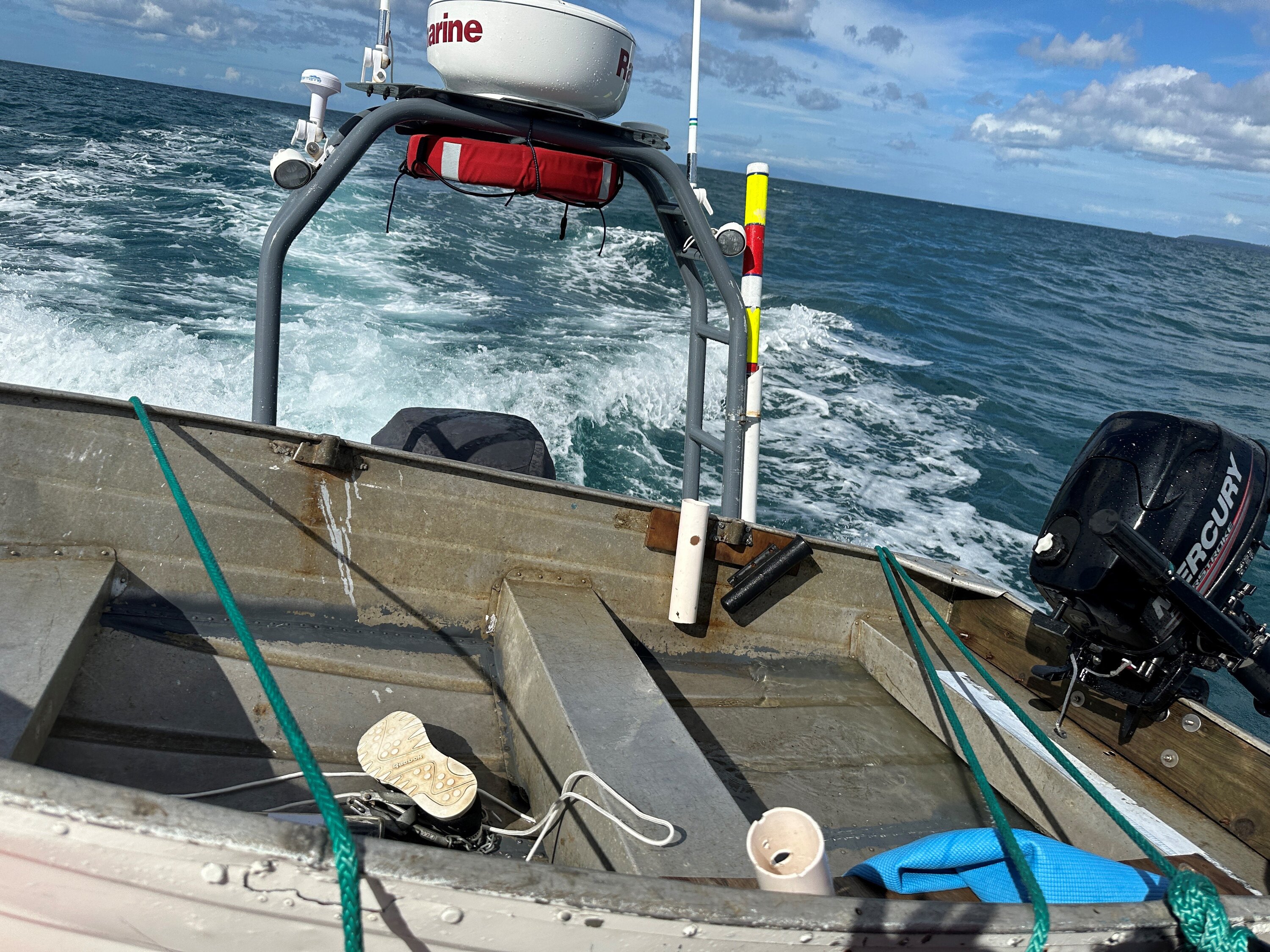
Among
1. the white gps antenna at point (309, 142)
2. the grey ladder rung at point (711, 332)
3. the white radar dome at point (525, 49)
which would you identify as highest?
the white radar dome at point (525, 49)

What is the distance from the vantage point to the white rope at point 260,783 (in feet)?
6.36

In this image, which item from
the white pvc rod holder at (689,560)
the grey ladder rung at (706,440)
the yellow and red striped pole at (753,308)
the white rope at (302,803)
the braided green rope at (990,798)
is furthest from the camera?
the yellow and red striped pole at (753,308)

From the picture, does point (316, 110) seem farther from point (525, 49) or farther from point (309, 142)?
point (525, 49)

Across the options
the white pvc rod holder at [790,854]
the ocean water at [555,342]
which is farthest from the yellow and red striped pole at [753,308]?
the ocean water at [555,342]

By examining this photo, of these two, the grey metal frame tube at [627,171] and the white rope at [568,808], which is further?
the grey metal frame tube at [627,171]

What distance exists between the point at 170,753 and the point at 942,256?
30.4 m

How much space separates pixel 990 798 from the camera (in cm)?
180

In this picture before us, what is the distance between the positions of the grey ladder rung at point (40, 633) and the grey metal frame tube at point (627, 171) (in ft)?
2.23

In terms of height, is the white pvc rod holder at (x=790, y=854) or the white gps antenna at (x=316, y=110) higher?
the white gps antenna at (x=316, y=110)

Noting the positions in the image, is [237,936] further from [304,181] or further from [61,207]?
[61,207]

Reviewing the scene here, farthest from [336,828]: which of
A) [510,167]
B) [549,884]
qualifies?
[510,167]

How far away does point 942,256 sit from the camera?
29172 millimetres

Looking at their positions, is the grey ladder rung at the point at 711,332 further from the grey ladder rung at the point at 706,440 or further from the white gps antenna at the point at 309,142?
the white gps antenna at the point at 309,142

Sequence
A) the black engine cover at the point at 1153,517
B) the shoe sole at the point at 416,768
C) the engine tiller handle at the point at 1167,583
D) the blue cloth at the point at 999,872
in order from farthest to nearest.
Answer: the black engine cover at the point at 1153,517, the engine tiller handle at the point at 1167,583, the shoe sole at the point at 416,768, the blue cloth at the point at 999,872
